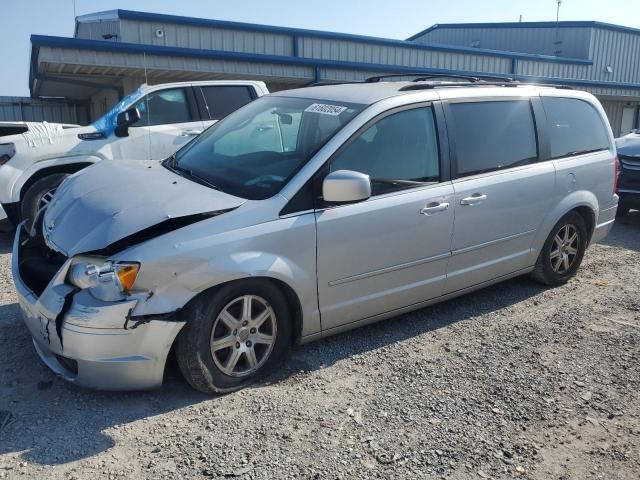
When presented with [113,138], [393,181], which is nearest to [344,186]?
[393,181]

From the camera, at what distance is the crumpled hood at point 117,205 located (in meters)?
3.22

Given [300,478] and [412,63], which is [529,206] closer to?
[300,478]

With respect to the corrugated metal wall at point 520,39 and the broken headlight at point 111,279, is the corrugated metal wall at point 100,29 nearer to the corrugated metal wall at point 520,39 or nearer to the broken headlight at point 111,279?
the broken headlight at point 111,279

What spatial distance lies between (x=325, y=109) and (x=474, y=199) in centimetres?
132

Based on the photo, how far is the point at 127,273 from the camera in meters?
3.07

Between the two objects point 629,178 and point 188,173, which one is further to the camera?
point 629,178

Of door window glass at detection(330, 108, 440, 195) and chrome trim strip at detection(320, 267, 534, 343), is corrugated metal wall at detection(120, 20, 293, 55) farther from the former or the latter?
chrome trim strip at detection(320, 267, 534, 343)

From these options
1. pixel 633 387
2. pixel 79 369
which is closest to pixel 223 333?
pixel 79 369

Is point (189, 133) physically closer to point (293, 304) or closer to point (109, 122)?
point (109, 122)

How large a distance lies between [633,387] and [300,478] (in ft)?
7.68

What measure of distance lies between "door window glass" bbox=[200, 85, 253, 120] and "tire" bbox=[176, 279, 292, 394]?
4.93 metres

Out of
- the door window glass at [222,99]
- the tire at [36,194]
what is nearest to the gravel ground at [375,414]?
the tire at [36,194]

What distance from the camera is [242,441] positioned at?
304cm

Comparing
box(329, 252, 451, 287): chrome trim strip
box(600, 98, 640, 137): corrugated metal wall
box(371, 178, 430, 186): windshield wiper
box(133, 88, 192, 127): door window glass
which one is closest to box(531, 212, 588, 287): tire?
box(329, 252, 451, 287): chrome trim strip
